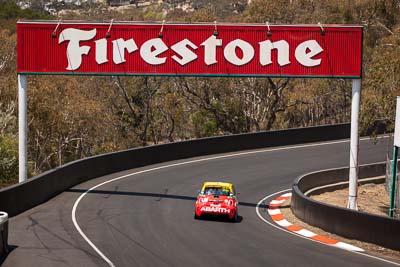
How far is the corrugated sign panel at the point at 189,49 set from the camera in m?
26.8

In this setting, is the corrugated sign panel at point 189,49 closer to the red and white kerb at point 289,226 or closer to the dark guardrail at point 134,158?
the dark guardrail at point 134,158

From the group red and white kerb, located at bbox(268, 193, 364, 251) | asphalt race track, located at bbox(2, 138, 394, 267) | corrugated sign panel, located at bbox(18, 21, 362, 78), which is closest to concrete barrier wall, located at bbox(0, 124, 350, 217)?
asphalt race track, located at bbox(2, 138, 394, 267)

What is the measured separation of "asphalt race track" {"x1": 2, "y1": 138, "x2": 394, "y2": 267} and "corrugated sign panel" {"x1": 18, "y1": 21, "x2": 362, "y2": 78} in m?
5.55

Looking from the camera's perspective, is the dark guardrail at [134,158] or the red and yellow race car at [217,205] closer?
the red and yellow race car at [217,205]

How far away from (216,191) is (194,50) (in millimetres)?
5984

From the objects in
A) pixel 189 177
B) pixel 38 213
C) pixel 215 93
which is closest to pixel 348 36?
pixel 189 177

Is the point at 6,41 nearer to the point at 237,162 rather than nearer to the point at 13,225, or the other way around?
the point at 237,162

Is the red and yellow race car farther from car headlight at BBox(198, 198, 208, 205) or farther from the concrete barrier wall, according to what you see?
the concrete barrier wall

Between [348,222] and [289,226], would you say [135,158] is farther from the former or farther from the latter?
[348,222]

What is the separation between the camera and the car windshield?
24.6 m

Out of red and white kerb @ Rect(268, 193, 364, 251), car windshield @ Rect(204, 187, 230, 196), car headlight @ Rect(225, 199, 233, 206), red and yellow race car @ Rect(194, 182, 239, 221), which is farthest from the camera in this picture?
car windshield @ Rect(204, 187, 230, 196)

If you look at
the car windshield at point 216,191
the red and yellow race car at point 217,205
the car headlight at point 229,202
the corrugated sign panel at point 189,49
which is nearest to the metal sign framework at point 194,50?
the corrugated sign panel at point 189,49

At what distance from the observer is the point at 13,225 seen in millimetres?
21891

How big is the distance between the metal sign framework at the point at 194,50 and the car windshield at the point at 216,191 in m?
4.88
